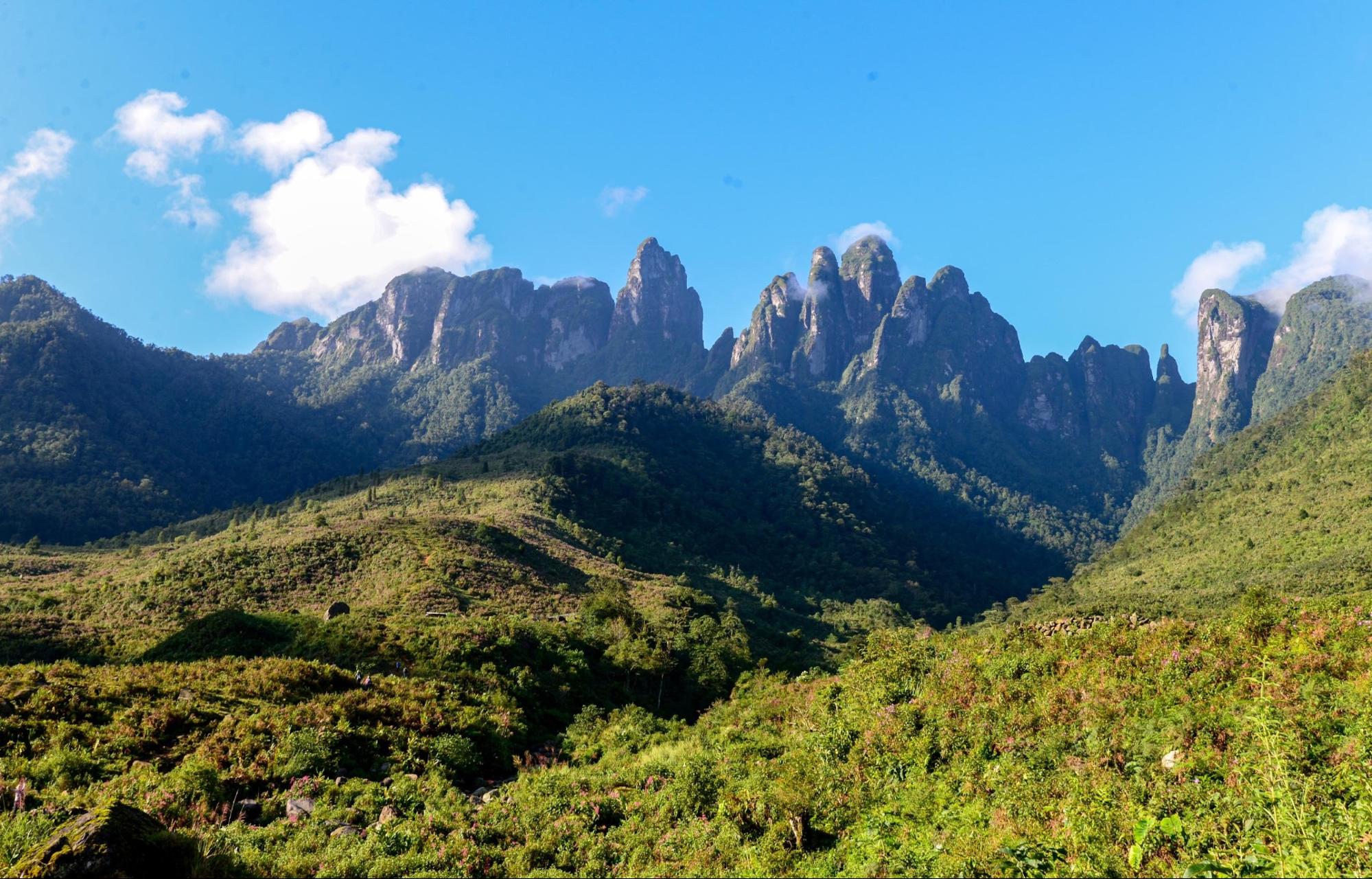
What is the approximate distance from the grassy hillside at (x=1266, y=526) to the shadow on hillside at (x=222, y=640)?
65689mm

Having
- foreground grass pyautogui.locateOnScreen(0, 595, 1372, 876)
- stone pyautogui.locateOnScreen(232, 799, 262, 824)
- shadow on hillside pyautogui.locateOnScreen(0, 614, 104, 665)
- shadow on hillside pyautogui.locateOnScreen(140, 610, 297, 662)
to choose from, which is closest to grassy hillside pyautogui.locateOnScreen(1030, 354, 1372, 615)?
foreground grass pyautogui.locateOnScreen(0, 595, 1372, 876)

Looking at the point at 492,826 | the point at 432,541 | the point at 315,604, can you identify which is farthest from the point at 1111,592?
the point at 492,826

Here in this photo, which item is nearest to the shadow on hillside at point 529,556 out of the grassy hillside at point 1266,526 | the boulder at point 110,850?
the boulder at point 110,850

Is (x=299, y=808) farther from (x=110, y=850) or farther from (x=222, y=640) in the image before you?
(x=222, y=640)

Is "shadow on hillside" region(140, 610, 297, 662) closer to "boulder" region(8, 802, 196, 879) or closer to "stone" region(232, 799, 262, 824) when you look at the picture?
"stone" region(232, 799, 262, 824)

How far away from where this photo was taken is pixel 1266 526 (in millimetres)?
87500

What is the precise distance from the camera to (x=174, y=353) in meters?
197

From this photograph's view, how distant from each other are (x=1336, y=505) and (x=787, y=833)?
100588 mm

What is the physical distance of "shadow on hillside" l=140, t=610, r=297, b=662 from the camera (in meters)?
28.7

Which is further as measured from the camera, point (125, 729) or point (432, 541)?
point (432, 541)

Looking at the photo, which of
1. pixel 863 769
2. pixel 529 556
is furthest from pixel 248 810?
pixel 529 556

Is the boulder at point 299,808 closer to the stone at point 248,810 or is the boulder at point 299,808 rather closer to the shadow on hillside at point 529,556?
the stone at point 248,810

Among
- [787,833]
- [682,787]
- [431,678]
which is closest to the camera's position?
[787,833]

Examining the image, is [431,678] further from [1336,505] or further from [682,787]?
[1336,505]
